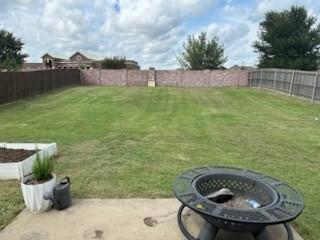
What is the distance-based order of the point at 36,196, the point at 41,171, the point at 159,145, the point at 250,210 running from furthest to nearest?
the point at 159,145 < the point at 41,171 < the point at 36,196 < the point at 250,210

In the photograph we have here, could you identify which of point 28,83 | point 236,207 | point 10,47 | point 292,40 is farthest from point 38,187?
point 10,47

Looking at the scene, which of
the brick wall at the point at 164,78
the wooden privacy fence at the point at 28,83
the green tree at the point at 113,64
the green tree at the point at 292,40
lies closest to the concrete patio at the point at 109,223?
the wooden privacy fence at the point at 28,83

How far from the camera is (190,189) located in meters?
2.47

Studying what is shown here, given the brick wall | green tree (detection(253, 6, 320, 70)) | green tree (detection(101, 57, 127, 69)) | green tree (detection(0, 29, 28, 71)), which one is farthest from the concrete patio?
green tree (detection(0, 29, 28, 71))

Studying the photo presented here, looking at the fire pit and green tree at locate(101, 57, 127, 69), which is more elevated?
green tree at locate(101, 57, 127, 69)

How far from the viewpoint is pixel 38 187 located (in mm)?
2771

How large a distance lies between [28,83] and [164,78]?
12.1 m

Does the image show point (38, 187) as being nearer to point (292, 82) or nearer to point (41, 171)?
point (41, 171)

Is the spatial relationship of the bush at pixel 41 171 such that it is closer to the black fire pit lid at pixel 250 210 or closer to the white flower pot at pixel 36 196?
the white flower pot at pixel 36 196

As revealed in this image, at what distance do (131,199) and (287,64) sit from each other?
24324 mm

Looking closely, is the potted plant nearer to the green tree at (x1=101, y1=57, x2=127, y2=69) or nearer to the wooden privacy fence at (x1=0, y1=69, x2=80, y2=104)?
the wooden privacy fence at (x1=0, y1=69, x2=80, y2=104)

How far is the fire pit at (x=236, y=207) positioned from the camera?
2059mm

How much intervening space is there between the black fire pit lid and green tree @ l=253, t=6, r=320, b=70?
2388 cm

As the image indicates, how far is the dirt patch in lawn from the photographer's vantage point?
13.0 ft
